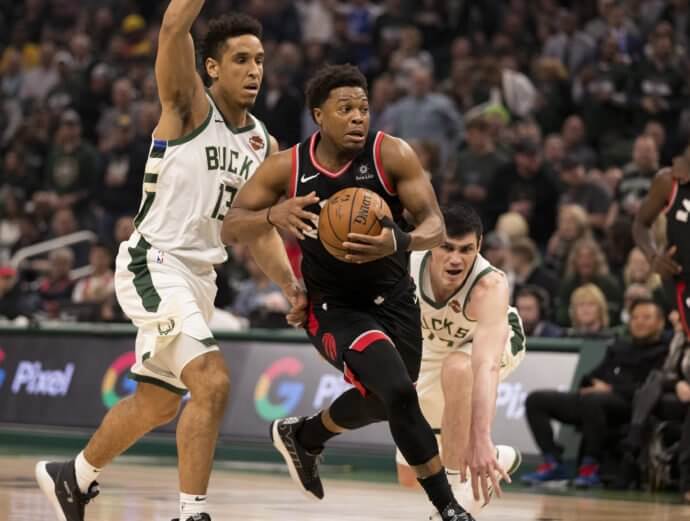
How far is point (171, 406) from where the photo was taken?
763 centimetres

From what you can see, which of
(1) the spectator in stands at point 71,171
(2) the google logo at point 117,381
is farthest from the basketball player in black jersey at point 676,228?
(1) the spectator in stands at point 71,171

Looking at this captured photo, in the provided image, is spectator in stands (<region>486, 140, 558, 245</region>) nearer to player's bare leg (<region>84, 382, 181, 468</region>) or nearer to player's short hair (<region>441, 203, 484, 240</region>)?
player's short hair (<region>441, 203, 484, 240</region>)

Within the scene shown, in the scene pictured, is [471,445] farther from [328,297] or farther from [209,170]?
[209,170]

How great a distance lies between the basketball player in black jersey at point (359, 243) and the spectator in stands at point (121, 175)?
10751mm

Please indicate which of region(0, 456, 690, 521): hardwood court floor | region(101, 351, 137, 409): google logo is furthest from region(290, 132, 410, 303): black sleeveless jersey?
region(101, 351, 137, 409): google logo

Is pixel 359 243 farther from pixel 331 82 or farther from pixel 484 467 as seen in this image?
pixel 484 467

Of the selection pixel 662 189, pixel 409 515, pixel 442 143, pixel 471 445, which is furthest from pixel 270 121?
pixel 471 445

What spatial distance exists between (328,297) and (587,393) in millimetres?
4462

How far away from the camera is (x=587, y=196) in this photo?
597 inches

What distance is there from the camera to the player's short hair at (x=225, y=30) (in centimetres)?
777

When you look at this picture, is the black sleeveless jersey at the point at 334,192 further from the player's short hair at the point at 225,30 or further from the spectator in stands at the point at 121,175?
the spectator in stands at the point at 121,175

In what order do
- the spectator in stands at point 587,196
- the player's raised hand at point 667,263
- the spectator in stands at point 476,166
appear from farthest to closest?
the spectator in stands at point 476,166
the spectator in stands at point 587,196
the player's raised hand at point 667,263

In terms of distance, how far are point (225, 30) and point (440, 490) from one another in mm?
2543

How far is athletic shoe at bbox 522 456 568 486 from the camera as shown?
450 inches
